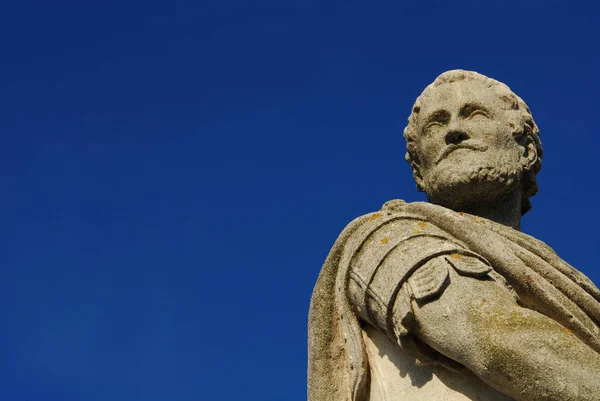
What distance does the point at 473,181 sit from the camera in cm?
700

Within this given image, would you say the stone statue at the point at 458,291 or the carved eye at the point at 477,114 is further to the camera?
the carved eye at the point at 477,114

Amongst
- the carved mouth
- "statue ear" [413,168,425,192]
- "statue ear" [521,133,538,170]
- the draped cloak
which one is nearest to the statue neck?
"statue ear" [521,133,538,170]

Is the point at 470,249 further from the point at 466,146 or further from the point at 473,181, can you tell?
the point at 466,146

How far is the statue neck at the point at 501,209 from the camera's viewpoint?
7.21 m

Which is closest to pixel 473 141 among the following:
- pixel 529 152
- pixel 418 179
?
pixel 529 152

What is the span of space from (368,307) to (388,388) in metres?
0.51

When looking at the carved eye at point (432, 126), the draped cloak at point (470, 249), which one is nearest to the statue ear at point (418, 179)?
the carved eye at point (432, 126)

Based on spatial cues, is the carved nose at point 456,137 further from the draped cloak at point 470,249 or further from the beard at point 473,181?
the draped cloak at point 470,249

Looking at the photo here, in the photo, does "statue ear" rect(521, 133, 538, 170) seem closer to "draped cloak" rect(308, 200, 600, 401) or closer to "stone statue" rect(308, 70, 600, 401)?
"stone statue" rect(308, 70, 600, 401)

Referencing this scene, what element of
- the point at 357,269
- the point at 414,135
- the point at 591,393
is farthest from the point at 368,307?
the point at 414,135

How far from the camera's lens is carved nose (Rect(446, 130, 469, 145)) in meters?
7.17

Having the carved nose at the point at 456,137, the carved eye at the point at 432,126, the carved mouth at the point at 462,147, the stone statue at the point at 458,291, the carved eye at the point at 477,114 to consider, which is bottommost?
the stone statue at the point at 458,291

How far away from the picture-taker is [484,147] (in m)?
7.09

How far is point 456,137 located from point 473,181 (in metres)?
0.37
